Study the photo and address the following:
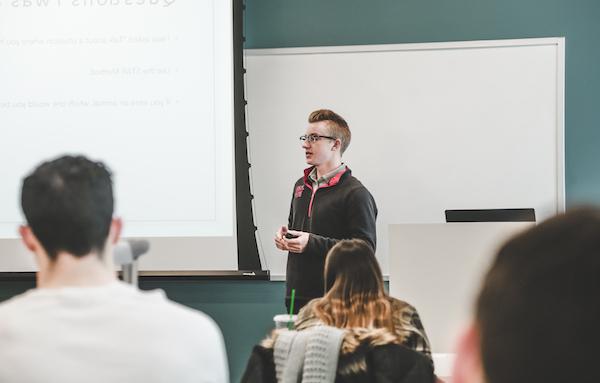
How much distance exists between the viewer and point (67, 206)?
1.18 m

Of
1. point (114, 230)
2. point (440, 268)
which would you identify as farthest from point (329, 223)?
point (114, 230)

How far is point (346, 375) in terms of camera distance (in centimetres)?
164

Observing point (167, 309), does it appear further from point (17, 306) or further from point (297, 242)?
point (297, 242)

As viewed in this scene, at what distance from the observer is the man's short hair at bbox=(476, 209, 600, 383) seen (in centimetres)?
32

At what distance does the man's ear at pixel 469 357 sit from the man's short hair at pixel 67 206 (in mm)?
897

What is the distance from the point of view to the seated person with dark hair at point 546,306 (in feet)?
1.04

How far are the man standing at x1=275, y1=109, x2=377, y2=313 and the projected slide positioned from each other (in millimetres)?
400

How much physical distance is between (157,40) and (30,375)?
2.65 meters

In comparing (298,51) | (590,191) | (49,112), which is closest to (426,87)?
(298,51)

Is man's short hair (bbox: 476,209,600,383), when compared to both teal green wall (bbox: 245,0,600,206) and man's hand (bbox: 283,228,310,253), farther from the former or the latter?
teal green wall (bbox: 245,0,600,206)

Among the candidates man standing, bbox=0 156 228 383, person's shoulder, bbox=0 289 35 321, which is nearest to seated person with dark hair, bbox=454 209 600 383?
man standing, bbox=0 156 228 383

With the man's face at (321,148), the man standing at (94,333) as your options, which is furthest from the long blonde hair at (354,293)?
the man's face at (321,148)

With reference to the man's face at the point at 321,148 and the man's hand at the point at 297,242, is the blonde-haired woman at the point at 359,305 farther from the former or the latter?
the man's face at the point at 321,148

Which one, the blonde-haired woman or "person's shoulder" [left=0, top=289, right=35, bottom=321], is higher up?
"person's shoulder" [left=0, top=289, right=35, bottom=321]
